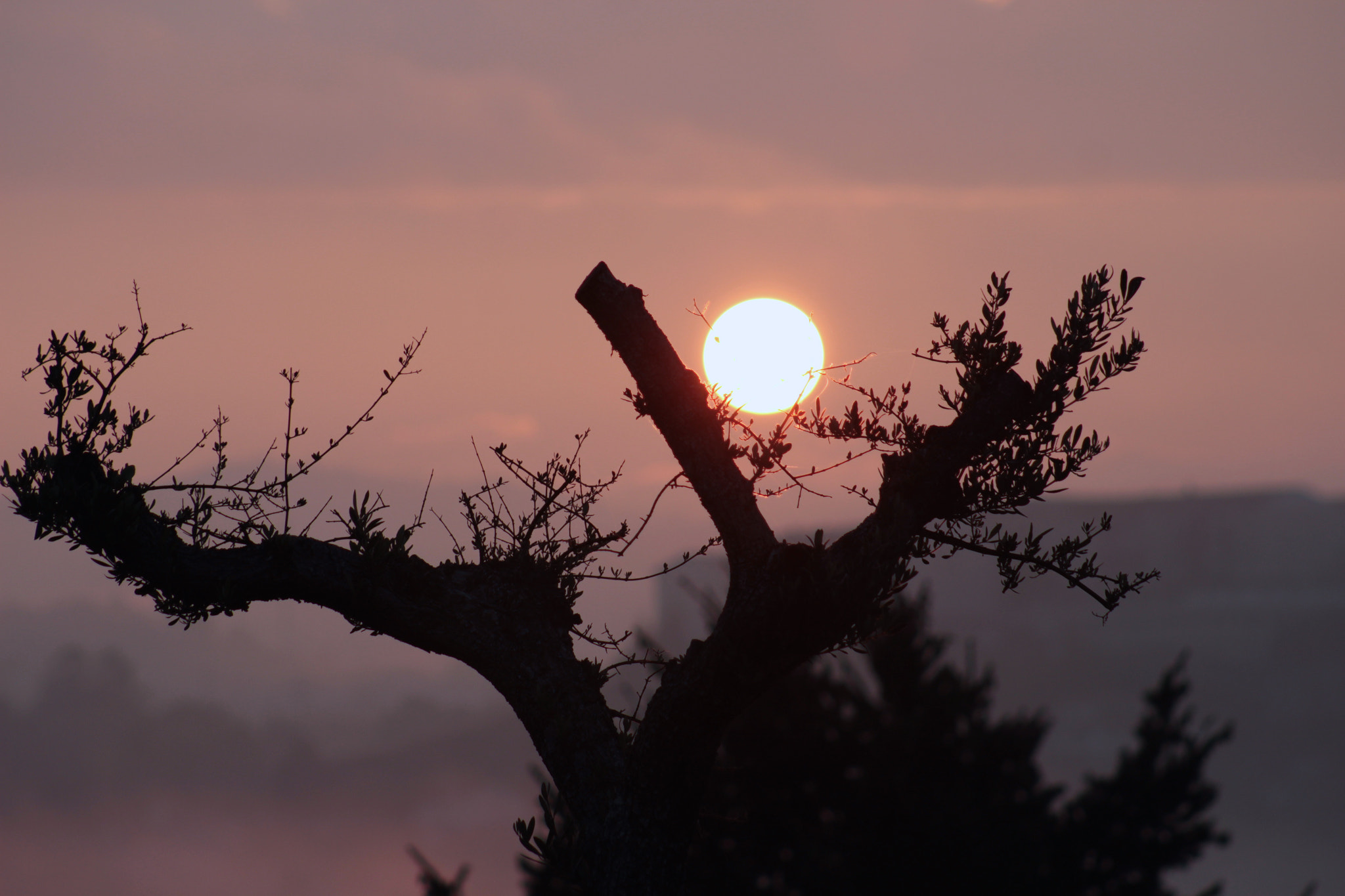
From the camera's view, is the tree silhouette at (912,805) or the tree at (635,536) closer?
the tree at (635,536)

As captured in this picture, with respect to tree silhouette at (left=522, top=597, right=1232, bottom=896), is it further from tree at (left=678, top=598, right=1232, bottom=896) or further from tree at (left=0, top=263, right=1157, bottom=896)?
tree at (left=0, top=263, right=1157, bottom=896)

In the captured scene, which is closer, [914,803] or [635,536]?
[635,536]

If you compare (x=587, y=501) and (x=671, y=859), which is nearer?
(x=671, y=859)

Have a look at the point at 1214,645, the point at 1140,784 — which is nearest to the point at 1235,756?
the point at 1214,645

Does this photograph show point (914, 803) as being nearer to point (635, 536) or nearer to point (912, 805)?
point (912, 805)

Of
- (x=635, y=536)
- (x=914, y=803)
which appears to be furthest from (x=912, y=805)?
(x=635, y=536)

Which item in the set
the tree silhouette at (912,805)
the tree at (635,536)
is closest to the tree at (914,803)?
the tree silhouette at (912,805)

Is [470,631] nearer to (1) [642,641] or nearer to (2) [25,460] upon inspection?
(1) [642,641]

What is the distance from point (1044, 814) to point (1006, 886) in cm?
495

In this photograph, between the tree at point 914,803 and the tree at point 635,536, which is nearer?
the tree at point 635,536

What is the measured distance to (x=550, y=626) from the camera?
8.06 metres

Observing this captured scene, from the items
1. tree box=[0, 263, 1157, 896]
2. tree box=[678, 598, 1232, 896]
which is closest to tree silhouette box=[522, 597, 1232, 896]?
tree box=[678, 598, 1232, 896]

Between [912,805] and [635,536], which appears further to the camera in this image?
[912,805]

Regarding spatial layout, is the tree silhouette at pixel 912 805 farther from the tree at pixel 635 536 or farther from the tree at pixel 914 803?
the tree at pixel 635 536
